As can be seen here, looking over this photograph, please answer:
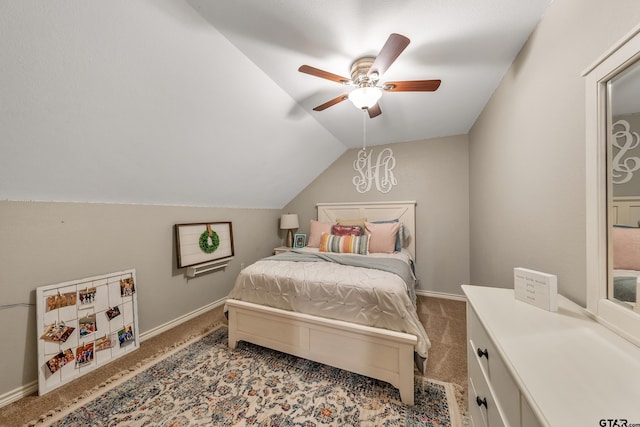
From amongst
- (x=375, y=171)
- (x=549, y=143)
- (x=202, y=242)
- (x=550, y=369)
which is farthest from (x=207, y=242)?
(x=549, y=143)

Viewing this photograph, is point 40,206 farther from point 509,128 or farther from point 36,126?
point 509,128

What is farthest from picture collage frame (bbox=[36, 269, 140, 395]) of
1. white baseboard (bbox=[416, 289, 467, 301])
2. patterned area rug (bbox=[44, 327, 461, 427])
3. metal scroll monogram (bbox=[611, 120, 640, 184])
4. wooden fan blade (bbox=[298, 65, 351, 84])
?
white baseboard (bbox=[416, 289, 467, 301])

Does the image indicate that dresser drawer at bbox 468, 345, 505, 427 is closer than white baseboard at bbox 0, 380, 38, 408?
Yes

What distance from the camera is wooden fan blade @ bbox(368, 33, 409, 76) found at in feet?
3.79

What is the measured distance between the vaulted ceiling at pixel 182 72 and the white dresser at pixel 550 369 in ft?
5.15

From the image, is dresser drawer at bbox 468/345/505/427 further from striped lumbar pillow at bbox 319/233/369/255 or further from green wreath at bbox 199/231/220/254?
green wreath at bbox 199/231/220/254

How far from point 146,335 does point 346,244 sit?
2.27m

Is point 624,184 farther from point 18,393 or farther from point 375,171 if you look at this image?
point 18,393

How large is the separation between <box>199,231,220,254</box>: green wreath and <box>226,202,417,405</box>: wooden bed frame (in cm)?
96

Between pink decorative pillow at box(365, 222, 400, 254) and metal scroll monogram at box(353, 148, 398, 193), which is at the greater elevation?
metal scroll monogram at box(353, 148, 398, 193)

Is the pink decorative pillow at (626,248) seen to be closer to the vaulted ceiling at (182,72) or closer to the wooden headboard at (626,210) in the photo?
the wooden headboard at (626,210)

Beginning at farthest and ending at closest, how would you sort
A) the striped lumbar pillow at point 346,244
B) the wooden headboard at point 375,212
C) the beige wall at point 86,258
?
the wooden headboard at point 375,212, the striped lumbar pillow at point 346,244, the beige wall at point 86,258

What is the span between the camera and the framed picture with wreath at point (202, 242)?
2488 millimetres

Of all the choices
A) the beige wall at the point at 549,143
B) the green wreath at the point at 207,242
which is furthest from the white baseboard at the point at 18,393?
the beige wall at the point at 549,143
